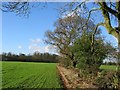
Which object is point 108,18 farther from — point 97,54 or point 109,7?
point 97,54

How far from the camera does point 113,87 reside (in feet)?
52.8

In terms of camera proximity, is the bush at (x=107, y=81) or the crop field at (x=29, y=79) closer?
→ the bush at (x=107, y=81)

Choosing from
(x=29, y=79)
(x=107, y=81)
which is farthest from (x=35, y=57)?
(x=107, y=81)

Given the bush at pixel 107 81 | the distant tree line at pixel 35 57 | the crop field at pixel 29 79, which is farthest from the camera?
the distant tree line at pixel 35 57

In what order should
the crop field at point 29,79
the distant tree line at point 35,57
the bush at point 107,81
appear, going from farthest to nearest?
the distant tree line at point 35,57
the crop field at point 29,79
the bush at point 107,81

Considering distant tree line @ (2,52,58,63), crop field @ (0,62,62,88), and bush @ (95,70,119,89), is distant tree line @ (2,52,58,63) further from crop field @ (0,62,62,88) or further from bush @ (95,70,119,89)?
bush @ (95,70,119,89)

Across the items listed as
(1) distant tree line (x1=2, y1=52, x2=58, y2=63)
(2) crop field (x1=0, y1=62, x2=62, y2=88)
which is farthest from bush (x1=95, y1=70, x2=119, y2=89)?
(1) distant tree line (x1=2, y1=52, x2=58, y2=63)

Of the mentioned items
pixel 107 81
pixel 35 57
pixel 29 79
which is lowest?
pixel 29 79

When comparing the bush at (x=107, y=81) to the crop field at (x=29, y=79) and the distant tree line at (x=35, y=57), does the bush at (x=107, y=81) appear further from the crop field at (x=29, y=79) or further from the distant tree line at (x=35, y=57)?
the distant tree line at (x=35, y=57)

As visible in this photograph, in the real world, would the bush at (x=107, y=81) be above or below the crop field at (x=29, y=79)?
above

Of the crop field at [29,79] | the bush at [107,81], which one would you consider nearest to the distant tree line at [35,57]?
the crop field at [29,79]

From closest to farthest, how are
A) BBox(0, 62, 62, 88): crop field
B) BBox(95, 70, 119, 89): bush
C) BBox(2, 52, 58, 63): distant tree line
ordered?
BBox(95, 70, 119, 89): bush
BBox(0, 62, 62, 88): crop field
BBox(2, 52, 58, 63): distant tree line

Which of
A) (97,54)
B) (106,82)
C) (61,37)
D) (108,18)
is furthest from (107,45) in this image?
(61,37)

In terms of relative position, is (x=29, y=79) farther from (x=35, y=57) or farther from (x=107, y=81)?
(x=35, y=57)
